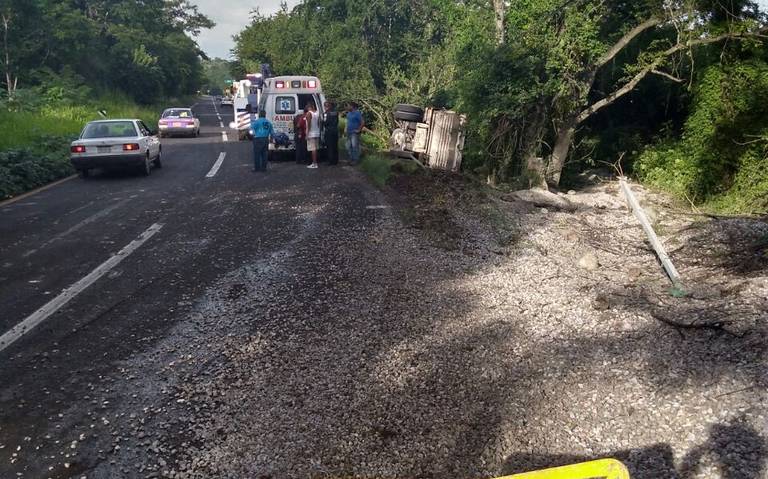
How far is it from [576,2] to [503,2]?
18.6 feet

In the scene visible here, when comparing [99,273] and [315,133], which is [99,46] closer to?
[315,133]

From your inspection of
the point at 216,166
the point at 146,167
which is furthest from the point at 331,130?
the point at 146,167

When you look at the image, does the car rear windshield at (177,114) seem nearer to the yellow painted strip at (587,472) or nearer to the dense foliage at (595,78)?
the dense foliage at (595,78)

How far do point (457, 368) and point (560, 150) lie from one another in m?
9.78

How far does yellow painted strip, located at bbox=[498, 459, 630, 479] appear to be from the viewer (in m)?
2.23

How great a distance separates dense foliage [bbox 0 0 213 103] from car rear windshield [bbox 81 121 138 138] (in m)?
16.2

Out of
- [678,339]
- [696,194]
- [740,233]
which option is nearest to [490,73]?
[696,194]

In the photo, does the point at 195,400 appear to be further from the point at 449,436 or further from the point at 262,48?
the point at 262,48

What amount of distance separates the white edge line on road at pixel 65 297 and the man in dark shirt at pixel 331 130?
830 centimetres

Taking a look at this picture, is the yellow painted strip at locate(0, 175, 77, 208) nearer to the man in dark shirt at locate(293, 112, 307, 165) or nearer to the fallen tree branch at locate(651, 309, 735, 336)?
the man in dark shirt at locate(293, 112, 307, 165)

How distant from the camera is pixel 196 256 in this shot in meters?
7.71

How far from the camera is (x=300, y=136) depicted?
17.0 m

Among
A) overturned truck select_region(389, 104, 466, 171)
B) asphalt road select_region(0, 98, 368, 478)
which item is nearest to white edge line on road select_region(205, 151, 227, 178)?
asphalt road select_region(0, 98, 368, 478)

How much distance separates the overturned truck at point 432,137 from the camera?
15.2 meters
